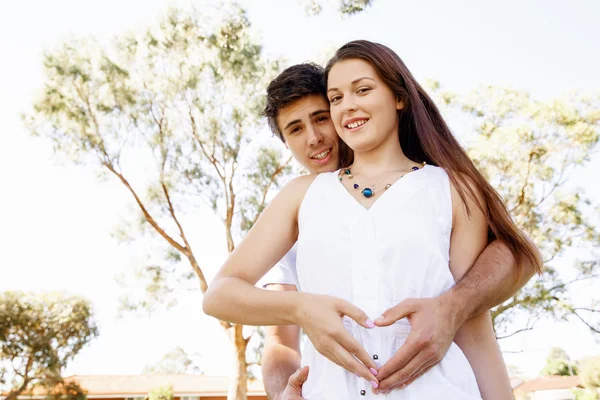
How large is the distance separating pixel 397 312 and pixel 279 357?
2.99ft

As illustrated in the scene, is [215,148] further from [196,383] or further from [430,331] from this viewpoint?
[196,383]

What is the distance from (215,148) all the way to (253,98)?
1727 mm

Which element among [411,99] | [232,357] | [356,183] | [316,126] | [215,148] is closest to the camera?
[356,183]

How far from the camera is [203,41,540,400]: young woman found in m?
1.36

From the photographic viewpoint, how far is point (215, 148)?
1542 centimetres

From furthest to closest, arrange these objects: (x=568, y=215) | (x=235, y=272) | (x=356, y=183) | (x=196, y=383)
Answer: (x=196, y=383) → (x=568, y=215) → (x=356, y=183) → (x=235, y=272)

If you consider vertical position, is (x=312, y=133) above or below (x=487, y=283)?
above

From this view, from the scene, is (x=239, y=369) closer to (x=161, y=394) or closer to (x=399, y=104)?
(x=399, y=104)

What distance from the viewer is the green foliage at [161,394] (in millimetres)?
26562

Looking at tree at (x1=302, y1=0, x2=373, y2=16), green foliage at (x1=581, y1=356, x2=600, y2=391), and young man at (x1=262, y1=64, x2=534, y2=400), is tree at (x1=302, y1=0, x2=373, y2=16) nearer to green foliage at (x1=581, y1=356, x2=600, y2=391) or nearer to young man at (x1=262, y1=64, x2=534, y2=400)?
young man at (x1=262, y1=64, x2=534, y2=400)

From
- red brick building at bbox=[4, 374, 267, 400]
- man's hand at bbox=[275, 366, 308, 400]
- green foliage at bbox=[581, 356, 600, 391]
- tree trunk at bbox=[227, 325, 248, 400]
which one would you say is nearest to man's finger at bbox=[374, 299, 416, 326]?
man's hand at bbox=[275, 366, 308, 400]

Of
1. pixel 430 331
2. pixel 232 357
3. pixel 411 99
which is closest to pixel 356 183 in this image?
pixel 411 99

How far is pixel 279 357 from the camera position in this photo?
6.78 feet

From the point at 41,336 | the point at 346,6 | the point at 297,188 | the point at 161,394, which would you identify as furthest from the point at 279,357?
the point at 161,394
